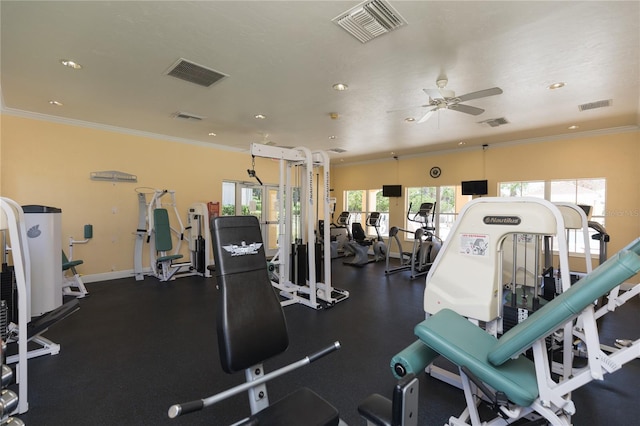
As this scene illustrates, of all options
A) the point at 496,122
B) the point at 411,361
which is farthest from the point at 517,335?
the point at 496,122

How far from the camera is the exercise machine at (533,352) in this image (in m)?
1.10

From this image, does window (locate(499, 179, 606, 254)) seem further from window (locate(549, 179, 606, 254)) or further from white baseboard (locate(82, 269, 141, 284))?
white baseboard (locate(82, 269, 141, 284))

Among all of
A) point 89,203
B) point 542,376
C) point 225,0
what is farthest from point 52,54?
point 542,376

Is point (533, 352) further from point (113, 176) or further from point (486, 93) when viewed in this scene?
point (113, 176)

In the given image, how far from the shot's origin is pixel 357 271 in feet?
21.4

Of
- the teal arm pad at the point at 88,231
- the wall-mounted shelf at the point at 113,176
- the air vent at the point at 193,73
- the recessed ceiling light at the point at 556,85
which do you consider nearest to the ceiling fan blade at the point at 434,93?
the recessed ceiling light at the point at 556,85

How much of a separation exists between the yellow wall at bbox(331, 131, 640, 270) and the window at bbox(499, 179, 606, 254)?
0.49ft

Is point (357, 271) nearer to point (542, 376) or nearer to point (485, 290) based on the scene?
point (485, 290)

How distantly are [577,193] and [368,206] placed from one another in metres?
4.89

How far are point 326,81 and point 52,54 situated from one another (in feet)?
8.76

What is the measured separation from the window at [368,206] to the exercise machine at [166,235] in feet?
16.0

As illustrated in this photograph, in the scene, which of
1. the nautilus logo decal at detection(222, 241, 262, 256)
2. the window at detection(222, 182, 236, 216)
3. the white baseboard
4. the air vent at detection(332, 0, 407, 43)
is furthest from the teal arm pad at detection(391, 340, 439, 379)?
the window at detection(222, 182, 236, 216)

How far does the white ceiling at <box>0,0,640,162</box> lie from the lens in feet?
7.36

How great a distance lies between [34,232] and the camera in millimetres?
2580
